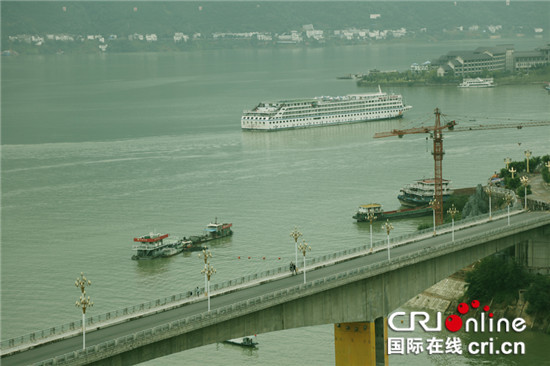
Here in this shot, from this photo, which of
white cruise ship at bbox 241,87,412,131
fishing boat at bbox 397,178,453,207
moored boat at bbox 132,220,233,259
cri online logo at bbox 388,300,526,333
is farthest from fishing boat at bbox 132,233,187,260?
white cruise ship at bbox 241,87,412,131

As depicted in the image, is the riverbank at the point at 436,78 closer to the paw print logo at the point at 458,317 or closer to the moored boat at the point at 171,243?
the moored boat at the point at 171,243

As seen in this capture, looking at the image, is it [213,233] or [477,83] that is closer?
[213,233]

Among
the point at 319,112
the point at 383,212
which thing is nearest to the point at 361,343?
the point at 383,212

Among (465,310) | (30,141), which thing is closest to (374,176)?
(465,310)

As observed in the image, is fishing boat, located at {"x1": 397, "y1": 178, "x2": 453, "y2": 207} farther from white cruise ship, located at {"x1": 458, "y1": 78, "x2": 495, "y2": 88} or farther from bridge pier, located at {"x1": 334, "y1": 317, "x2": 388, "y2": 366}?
white cruise ship, located at {"x1": 458, "y1": 78, "x2": 495, "y2": 88}

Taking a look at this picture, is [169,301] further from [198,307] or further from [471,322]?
[471,322]
